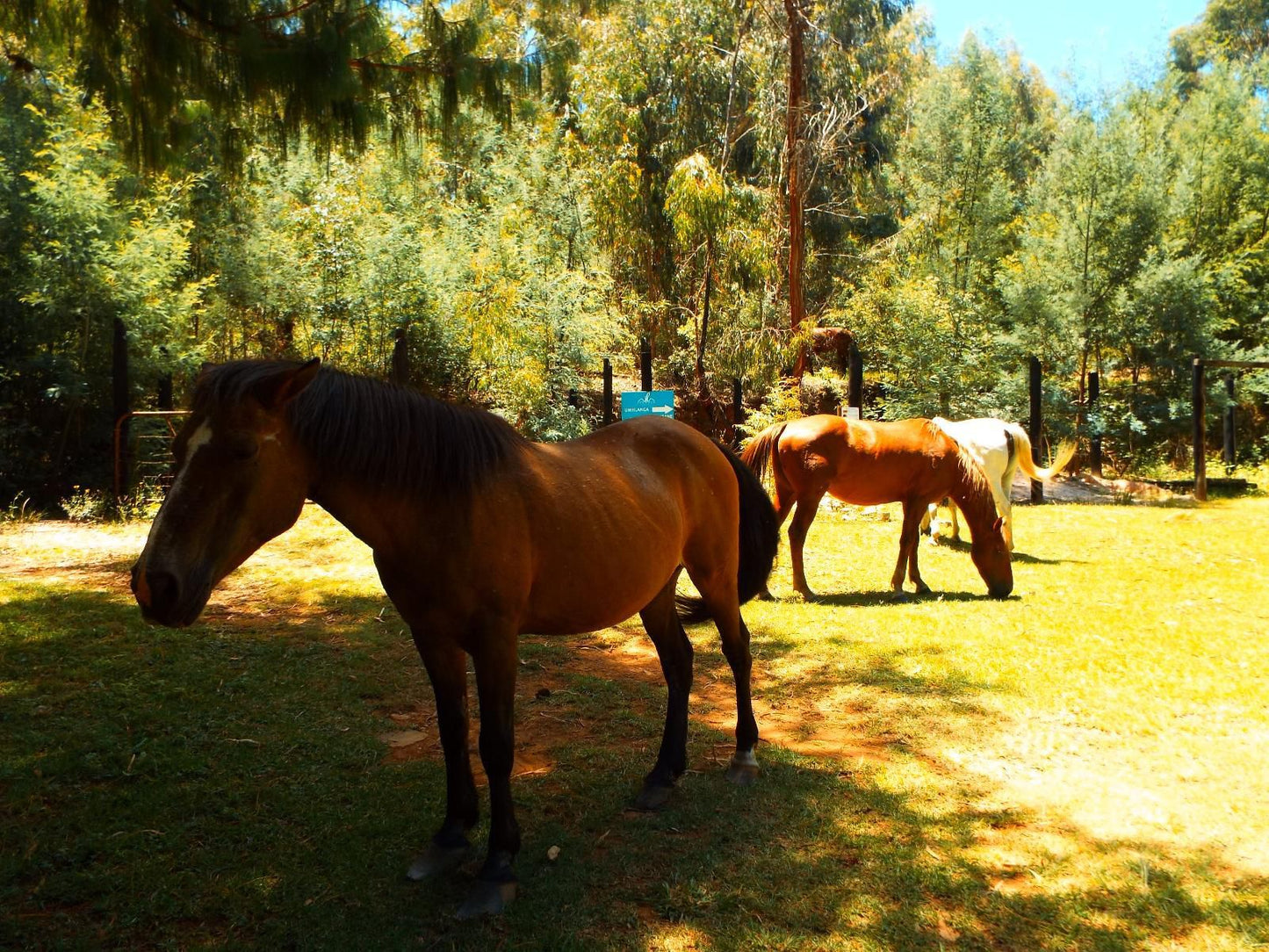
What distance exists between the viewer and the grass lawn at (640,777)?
2.87 m

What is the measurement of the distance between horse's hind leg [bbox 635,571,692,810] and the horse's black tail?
42 centimetres

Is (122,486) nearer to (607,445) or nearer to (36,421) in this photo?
(36,421)

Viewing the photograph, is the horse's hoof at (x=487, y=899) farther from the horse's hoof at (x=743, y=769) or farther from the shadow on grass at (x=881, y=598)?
the shadow on grass at (x=881, y=598)

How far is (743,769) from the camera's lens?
3.97 m

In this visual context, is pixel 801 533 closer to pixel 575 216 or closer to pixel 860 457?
pixel 860 457

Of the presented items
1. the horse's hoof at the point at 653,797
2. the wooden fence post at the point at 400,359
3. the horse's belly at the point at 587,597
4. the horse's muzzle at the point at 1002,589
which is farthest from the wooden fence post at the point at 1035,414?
the horse's belly at the point at 587,597

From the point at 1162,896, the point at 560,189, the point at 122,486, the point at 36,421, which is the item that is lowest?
the point at 1162,896

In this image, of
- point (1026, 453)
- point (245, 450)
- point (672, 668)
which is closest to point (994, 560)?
point (1026, 453)

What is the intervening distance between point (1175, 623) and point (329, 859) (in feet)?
20.8

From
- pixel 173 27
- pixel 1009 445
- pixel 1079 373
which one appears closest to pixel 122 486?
pixel 173 27

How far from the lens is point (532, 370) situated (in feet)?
39.2

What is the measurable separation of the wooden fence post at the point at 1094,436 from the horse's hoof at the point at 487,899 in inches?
620

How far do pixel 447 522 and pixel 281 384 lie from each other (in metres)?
0.68

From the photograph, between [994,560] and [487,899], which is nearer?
[487,899]
